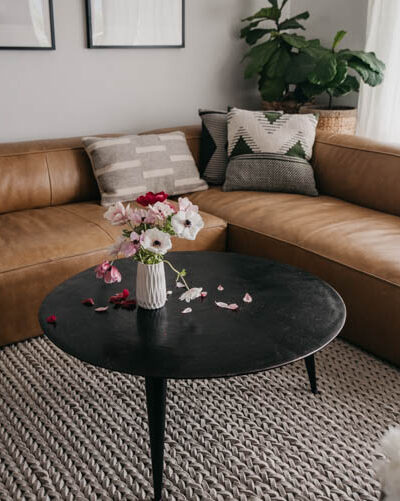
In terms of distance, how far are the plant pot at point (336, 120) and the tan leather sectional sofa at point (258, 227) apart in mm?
298

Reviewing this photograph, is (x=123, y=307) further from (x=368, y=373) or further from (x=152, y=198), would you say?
(x=368, y=373)

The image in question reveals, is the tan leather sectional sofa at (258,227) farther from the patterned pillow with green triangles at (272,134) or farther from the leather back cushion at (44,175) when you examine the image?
the patterned pillow with green triangles at (272,134)

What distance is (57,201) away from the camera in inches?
109

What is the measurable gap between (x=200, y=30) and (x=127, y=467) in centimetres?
274

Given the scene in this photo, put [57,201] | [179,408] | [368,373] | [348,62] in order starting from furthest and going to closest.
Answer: [348,62] < [57,201] < [368,373] < [179,408]

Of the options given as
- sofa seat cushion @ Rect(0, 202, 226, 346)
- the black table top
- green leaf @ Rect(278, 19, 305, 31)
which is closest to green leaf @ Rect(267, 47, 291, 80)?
green leaf @ Rect(278, 19, 305, 31)

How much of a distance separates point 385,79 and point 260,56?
2.45ft

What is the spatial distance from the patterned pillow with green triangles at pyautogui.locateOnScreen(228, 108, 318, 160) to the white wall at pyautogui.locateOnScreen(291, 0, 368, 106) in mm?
811

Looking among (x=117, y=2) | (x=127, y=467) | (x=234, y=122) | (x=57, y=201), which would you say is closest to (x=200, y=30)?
(x=117, y=2)

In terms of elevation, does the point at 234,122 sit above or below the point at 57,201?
above

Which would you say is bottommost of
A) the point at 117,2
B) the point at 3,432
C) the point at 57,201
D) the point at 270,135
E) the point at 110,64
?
the point at 3,432

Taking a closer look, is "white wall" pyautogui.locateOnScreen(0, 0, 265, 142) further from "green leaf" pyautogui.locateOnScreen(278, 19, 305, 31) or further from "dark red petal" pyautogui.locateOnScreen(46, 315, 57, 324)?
"dark red petal" pyautogui.locateOnScreen(46, 315, 57, 324)

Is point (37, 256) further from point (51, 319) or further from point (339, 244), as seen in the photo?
point (339, 244)

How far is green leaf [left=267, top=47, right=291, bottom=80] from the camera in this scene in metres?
3.32
